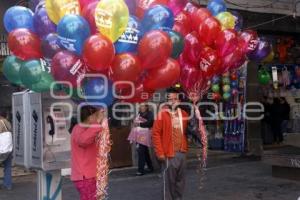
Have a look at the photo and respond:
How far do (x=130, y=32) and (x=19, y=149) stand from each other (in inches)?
95.8

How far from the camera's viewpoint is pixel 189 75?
22.5ft

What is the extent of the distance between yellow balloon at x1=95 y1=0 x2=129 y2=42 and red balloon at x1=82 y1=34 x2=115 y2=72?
0.10 meters

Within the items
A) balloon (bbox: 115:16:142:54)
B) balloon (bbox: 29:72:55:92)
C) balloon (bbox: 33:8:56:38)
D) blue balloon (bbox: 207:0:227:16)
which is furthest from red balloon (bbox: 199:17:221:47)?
balloon (bbox: 29:72:55:92)

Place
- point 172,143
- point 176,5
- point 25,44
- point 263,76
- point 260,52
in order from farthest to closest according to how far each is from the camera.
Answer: point 263,76 < point 260,52 < point 172,143 < point 176,5 < point 25,44

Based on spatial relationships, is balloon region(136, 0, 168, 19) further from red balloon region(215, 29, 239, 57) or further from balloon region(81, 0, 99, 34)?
red balloon region(215, 29, 239, 57)

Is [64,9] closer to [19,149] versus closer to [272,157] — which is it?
[19,149]

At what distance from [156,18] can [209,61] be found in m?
1.24

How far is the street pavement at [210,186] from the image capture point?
9.09 metres

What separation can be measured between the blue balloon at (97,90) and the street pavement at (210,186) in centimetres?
378

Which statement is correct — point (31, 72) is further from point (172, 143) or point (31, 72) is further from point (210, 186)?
point (210, 186)

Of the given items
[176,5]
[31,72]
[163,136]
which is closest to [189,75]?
[176,5]

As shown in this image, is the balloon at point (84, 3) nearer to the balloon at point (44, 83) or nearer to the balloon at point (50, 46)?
the balloon at point (50, 46)

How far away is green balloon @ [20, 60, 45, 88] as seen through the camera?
5.77 m

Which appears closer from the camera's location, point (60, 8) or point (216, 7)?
point (60, 8)
